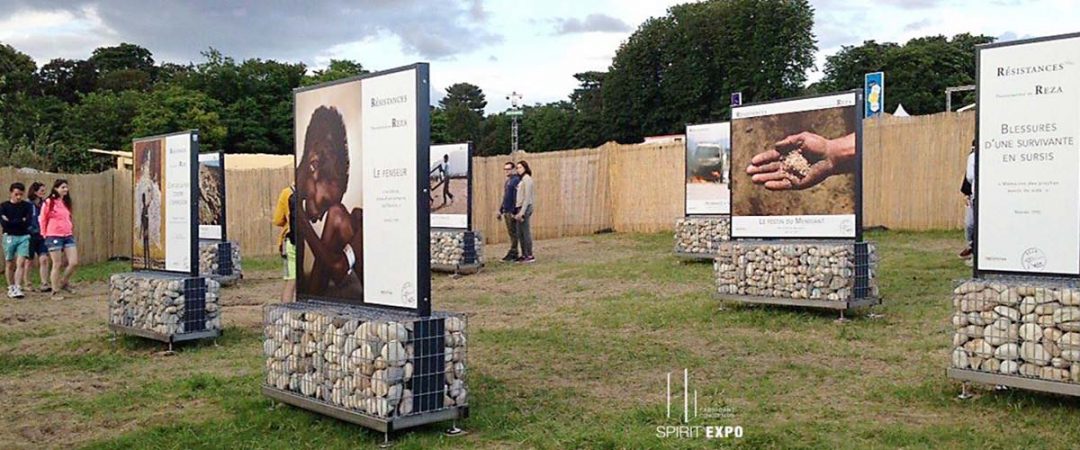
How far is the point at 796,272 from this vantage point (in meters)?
9.77

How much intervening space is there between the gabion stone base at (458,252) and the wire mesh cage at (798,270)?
5.85 metres

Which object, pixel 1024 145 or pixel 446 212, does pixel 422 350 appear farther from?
pixel 446 212

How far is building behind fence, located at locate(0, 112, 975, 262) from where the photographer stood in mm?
16641

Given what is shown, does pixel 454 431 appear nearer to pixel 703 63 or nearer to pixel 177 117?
pixel 177 117

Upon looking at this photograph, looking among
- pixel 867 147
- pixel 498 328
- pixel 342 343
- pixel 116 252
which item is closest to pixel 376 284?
pixel 342 343

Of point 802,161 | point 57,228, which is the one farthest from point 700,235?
point 57,228

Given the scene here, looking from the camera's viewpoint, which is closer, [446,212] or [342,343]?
[342,343]

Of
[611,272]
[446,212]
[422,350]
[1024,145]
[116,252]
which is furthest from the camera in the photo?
[116,252]

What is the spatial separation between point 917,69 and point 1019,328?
5250cm

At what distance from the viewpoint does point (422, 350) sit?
5.62 metres

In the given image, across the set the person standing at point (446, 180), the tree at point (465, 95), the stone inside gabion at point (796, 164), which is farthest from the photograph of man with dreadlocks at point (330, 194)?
the tree at point (465, 95)

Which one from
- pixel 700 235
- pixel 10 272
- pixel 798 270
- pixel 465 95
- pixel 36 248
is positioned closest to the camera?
pixel 798 270

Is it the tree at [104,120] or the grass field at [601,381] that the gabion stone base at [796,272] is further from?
the tree at [104,120]

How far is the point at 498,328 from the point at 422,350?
4.21 metres
